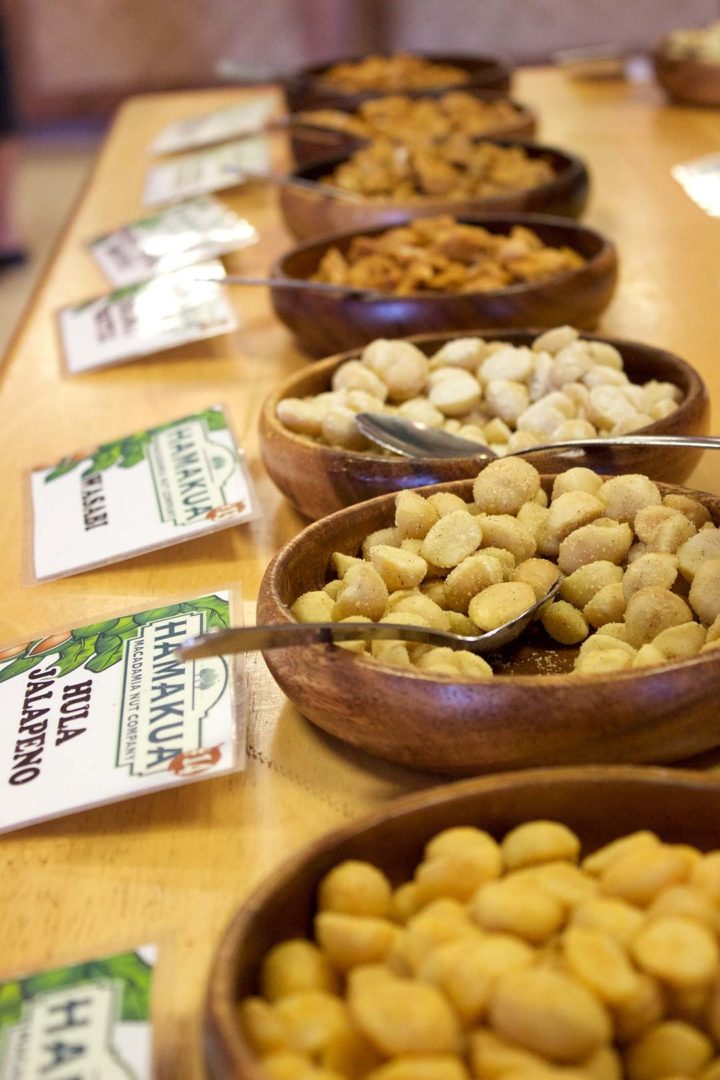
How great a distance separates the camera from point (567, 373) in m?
0.94

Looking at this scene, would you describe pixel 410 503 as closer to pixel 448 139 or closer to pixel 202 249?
pixel 202 249

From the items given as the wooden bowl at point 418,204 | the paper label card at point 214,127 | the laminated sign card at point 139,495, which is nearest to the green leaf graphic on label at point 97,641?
the laminated sign card at point 139,495

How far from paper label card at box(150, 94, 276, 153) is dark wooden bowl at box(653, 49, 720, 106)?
70 centimetres

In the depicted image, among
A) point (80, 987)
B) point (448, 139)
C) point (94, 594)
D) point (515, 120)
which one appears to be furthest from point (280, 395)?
point (515, 120)

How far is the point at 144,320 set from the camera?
1324 millimetres

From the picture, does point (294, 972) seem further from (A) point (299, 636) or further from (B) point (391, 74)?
(B) point (391, 74)

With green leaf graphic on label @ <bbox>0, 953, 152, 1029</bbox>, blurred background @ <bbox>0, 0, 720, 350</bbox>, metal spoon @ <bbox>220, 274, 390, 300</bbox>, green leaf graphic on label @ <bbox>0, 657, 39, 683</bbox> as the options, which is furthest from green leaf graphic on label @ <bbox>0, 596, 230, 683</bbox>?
blurred background @ <bbox>0, 0, 720, 350</bbox>

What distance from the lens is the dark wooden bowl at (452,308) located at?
3.57 feet

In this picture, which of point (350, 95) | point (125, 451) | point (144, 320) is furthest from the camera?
point (350, 95)

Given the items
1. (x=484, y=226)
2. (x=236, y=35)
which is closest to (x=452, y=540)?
(x=484, y=226)

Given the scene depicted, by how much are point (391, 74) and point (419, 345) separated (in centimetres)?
125

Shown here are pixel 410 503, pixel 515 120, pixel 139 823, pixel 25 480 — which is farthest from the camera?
pixel 515 120

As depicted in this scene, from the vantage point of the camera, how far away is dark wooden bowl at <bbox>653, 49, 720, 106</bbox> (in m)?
2.08

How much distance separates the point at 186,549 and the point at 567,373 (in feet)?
1.05
